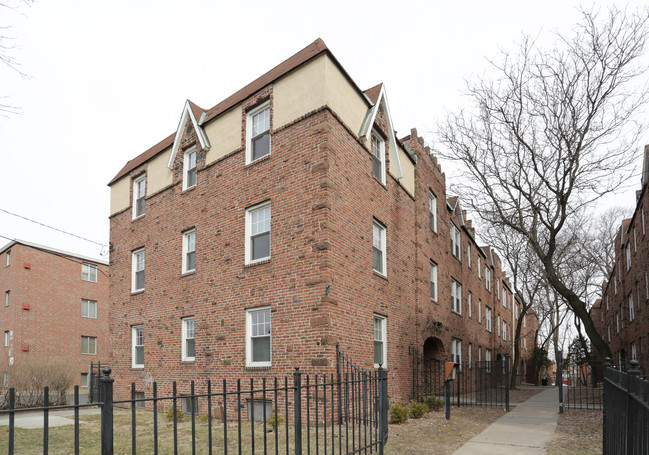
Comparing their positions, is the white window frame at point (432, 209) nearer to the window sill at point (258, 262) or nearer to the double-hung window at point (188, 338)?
the window sill at point (258, 262)

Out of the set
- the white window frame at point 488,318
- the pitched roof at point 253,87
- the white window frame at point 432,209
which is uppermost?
the pitched roof at point 253,87

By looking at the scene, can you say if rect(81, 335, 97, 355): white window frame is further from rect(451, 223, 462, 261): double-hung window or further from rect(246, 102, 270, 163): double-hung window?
rect(246, 102, 270, 163): double-hung window

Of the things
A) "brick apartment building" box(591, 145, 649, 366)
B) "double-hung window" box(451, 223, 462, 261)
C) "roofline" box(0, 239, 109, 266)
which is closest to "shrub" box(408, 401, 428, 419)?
"brick apartment building" box(591, 145, 649, 366)

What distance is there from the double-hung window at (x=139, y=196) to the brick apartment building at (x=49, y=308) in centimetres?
1306

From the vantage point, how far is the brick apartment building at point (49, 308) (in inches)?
1246

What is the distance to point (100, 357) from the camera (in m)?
35.4

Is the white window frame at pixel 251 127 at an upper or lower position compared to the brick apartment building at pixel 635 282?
upper

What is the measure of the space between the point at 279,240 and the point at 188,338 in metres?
5.01

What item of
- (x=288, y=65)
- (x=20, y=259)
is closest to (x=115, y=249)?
(x=288, y=65)

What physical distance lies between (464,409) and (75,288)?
28.0 meters

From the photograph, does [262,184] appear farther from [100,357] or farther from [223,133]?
[100,357]

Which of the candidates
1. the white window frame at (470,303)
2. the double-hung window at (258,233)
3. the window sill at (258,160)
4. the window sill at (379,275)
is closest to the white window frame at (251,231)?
the double-hung window at (258,233)

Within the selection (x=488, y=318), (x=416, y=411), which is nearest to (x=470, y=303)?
(x=488, y=318)

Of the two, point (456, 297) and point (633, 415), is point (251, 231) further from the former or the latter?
Answer: point (456, 297)
